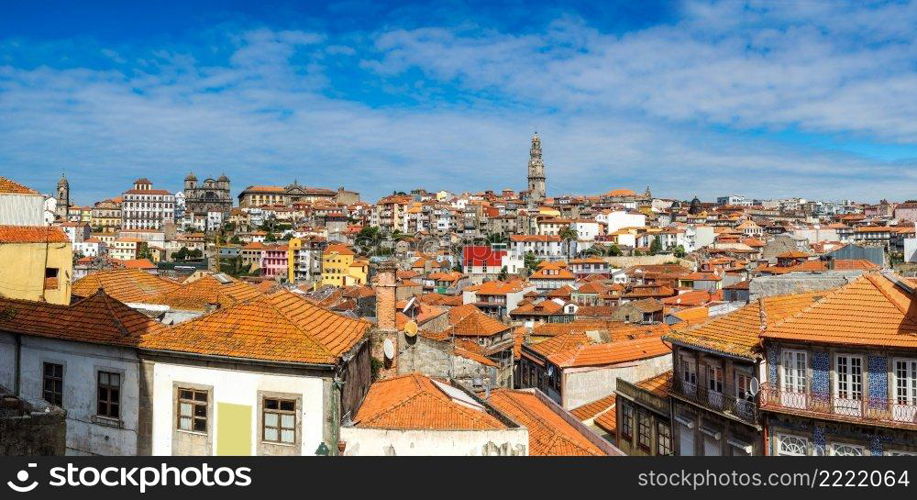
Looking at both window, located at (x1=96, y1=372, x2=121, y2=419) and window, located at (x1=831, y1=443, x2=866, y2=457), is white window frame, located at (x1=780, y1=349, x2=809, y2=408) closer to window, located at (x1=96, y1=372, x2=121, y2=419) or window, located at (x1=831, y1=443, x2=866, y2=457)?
window, located at (x1=831, y1=443, x2=866, y2=457)

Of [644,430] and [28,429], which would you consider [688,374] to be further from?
[28,429]

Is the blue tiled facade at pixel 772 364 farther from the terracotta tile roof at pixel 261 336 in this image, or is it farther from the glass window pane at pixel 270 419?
the glass window pane at pixel 270 419

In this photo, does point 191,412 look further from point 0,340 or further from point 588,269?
point 588,269

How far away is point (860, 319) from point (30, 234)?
799 inches

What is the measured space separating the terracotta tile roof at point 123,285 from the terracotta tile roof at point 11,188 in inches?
130

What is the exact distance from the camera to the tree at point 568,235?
419 feet

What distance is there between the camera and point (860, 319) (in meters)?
15.0

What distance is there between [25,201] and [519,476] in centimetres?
1801

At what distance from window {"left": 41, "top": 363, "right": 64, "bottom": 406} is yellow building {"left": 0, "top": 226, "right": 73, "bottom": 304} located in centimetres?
549

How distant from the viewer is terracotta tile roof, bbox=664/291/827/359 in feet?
53.9

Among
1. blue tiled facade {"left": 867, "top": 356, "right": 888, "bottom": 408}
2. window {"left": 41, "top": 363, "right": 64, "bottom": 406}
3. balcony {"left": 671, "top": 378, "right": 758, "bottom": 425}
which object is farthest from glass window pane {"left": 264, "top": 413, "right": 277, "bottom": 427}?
blue tiled facade {"left": 867, "top": 356, "right": 888, "bottom": 408}

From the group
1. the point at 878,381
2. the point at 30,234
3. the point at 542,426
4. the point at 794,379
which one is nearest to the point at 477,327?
the point at 542,426

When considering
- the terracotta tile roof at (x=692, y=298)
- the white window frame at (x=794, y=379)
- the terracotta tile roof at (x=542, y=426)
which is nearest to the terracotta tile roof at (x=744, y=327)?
the white window frame at (x=794, y=379)

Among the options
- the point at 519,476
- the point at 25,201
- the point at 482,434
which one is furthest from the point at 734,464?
the point at 25,201
